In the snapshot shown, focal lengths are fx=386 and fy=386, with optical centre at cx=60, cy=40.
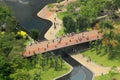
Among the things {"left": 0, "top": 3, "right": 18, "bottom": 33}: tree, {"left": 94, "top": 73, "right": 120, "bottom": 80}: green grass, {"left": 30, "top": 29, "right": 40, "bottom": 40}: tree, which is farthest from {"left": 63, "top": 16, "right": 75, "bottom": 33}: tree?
{"left": 94, "top": 73, "right": 120, "bottom": 80}: green grass

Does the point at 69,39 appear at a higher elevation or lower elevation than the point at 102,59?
higher

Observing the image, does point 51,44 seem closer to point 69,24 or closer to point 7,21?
point 69,24

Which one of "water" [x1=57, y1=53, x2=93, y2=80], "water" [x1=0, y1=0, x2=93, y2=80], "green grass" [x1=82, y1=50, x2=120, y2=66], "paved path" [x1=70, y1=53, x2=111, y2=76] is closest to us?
"water" [x1=57, y1=53, x2=93, y2=80]

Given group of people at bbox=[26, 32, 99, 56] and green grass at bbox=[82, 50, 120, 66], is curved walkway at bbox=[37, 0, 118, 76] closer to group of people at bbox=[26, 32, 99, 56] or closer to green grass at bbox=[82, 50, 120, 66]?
green grass at bbox=[82, 50, 120, 66]

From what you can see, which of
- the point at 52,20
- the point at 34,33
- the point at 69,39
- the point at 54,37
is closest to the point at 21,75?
the point at 69,39

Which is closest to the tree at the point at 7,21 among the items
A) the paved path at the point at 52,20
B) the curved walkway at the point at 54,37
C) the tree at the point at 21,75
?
the paved path at the point at 52,20
